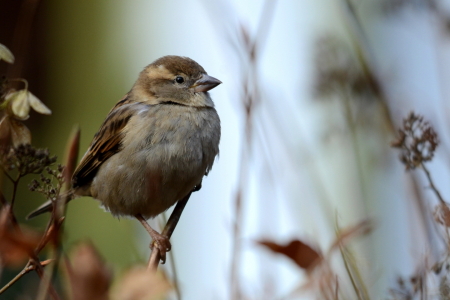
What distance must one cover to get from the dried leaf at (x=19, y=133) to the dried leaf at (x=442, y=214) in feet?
3.32

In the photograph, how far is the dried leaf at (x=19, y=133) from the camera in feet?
4.41

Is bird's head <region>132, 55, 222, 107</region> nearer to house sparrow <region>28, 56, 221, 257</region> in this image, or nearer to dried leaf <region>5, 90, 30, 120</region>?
house sparrow <region>28, 56, 221, 257</region>

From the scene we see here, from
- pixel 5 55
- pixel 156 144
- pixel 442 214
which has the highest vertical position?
pixel 5 55

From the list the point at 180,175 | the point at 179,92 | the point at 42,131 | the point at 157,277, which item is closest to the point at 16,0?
the point at 42,131

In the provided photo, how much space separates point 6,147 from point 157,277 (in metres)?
0.77

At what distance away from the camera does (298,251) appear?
3.44 feet

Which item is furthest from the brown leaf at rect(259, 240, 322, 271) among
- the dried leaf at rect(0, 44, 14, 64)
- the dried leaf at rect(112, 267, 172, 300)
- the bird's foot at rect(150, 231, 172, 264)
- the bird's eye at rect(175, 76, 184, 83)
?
the bird's eye at rect(175, 76, 184, 83)

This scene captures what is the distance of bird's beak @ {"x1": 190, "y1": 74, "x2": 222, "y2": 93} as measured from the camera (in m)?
3.54

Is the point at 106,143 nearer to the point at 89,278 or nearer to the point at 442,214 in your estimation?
the point at 442,214

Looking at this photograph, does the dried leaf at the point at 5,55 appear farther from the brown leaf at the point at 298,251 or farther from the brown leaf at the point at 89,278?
the brown leaf at the point at 89,278

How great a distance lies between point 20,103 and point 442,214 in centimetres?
108

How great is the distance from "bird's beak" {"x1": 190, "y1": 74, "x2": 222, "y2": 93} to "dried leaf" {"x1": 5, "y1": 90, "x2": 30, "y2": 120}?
7.29ft

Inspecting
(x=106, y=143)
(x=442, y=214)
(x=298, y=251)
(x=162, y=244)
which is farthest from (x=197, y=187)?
(x=298, y=251)

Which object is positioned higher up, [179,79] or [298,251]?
[298,251]
